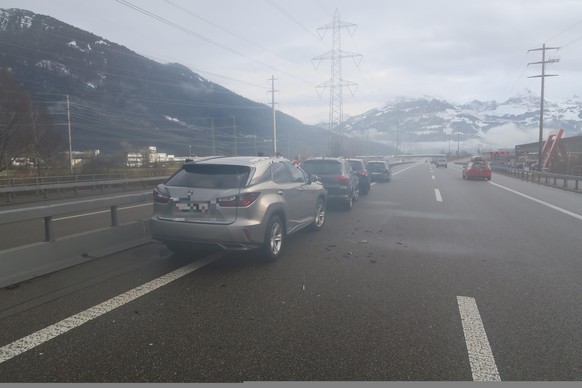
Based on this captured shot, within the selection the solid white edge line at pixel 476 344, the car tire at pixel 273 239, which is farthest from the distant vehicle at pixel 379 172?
the solid white edge line at pixel 476 344

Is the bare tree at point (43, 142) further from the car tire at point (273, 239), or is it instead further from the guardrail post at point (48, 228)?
the car tire at point (273, 239)

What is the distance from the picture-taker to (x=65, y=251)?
610cm

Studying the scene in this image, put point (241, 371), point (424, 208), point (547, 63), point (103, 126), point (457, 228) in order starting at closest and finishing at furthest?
point (241, 371)
point (457, 228)
point (424, 208)
point (547, 63)
point (103, 126)

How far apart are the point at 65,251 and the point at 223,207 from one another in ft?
8.13

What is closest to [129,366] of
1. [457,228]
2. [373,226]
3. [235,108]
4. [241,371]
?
[241,371]

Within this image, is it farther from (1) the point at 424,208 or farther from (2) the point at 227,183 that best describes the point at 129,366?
(1) the point at 424,208

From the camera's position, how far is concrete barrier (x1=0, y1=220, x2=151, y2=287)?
527cm

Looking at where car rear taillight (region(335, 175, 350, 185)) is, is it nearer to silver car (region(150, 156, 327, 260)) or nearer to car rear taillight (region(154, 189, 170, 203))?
silver car (region(150, 156, 327, 260))

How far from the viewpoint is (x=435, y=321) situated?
4.22 metres

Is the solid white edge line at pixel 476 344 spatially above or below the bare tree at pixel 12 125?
below

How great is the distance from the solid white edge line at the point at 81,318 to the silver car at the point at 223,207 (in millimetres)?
689

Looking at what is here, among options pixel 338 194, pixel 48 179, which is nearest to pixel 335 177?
pixel 338 194

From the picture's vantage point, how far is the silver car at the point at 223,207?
234 inches

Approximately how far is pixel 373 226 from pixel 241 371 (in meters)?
7.26
